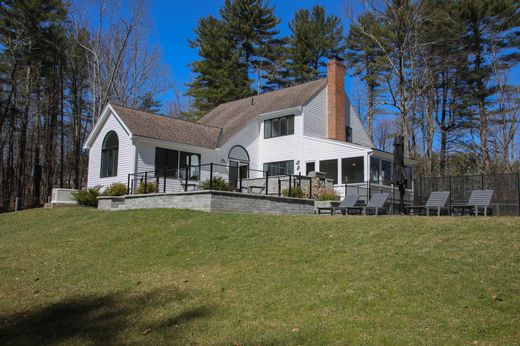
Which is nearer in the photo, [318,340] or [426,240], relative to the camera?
[318,340]

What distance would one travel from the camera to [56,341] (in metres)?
6.15

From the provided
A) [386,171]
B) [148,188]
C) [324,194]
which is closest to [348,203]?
[324,194]

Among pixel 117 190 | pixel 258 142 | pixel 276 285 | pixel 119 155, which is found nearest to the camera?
pixel 276 285

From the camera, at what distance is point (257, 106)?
94.6ft

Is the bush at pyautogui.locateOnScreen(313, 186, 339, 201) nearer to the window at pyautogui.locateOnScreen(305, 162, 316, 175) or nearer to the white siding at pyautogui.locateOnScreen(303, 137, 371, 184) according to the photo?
the white siding at pyautogui.locateOnScreen(303, 137, 371, 184)

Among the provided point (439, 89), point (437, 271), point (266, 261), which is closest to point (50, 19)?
point (439, 89)

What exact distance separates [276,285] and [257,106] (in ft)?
72.5

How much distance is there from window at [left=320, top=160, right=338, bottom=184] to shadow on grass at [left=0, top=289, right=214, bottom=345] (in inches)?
632

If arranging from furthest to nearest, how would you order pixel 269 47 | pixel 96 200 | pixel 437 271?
pixel 269 47 < pixel 96 200 < pixel 437 271

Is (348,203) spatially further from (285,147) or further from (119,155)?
(119,155)

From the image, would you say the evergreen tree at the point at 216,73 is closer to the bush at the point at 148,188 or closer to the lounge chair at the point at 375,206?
the bush at the point at 148,188

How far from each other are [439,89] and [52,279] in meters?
31.4

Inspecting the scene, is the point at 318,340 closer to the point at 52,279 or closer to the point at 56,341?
the point at 56,341

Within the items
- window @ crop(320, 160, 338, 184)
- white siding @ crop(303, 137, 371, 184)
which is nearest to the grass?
white siding @ crop(303, 137, 371, 184)
